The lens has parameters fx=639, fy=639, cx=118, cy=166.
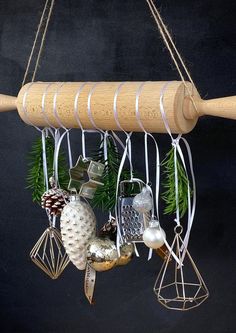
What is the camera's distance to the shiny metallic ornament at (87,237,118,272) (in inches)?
36.9

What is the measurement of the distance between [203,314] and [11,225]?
0.47 m

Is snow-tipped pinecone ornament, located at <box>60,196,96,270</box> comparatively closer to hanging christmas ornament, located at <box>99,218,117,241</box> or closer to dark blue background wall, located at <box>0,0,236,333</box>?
hanging christmas ornament, located at <box>99,218,117,241</box>

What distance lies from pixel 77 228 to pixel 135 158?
387mm

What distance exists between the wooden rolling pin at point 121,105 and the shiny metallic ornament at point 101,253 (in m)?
0.17

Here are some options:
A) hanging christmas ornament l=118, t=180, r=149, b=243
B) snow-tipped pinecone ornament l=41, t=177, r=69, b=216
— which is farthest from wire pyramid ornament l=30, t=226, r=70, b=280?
hanging christmas ornament l=118, t=180, r=149, b=243

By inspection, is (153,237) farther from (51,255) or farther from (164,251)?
(51,255)

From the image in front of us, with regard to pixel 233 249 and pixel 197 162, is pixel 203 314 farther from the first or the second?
Answer: pixel 197 162

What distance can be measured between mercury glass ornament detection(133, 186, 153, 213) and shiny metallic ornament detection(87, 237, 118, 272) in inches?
3.3

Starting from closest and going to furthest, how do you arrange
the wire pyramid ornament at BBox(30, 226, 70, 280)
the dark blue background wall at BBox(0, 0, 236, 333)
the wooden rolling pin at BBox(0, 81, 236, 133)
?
the wooden rolling pin at BBox(0, 81, 236, 133), the wire pyramid ornament at BBox(30, 226, 70, 280), the dark blue background wall at BBox(0, 0, 236, 333)

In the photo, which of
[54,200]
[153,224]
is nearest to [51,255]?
[54,200]

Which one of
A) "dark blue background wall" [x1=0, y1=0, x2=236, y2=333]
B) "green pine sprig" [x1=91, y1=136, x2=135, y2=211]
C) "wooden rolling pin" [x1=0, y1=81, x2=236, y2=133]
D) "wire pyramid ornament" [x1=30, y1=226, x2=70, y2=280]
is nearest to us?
"wooden rolling pin" [x1=0, y1=81, x2=236, y2=133]

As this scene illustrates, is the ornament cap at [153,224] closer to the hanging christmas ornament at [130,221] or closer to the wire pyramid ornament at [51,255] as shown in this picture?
the hanging christmas ornament at [130,221]

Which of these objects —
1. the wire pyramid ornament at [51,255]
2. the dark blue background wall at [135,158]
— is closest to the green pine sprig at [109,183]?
the wire pyramid ornament at [51,255]

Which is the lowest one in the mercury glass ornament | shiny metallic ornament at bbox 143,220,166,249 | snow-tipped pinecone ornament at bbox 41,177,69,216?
shiny metallic ornament at bbox 143,220,166,249
